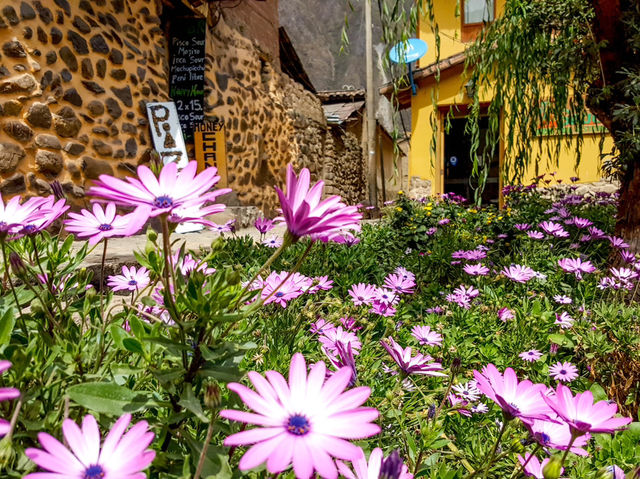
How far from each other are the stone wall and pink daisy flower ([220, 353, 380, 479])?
3.29m

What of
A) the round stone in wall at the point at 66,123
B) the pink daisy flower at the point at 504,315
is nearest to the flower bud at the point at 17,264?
the pink daisy flower at the point at 504,315

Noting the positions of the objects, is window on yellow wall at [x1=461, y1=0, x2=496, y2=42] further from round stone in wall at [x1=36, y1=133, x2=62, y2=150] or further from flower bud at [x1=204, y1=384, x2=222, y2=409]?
flower bud at [x1=204, y1=384, x2=222, y2=409]

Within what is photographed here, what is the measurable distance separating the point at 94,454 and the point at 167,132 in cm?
483

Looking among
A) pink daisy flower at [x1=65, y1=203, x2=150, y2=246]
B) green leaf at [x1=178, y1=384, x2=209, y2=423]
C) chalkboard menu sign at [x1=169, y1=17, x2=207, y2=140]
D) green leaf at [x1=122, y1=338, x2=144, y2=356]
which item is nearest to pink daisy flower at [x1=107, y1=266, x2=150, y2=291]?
pink daisy flower at [x1=65, y1=203, x2=150, y2=246]

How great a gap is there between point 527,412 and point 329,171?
386 inches

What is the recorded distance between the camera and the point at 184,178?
0.60 m

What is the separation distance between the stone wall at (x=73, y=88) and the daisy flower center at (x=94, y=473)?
325 centimetres

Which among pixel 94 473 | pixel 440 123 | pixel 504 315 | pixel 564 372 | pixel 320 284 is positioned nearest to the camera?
pixel 94 473

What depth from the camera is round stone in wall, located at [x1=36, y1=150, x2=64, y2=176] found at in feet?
10.7

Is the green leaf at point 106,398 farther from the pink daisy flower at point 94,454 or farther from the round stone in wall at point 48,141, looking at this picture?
the round stone in wall at point 48,141

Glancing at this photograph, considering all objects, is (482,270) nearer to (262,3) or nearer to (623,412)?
(623,412)

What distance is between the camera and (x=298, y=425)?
1.47 feet

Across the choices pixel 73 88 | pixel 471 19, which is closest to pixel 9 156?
pixel 73 88

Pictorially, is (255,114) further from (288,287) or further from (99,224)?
(99,224)
